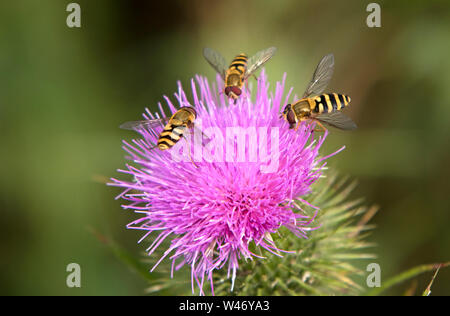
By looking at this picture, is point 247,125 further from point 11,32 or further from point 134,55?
point 11,32

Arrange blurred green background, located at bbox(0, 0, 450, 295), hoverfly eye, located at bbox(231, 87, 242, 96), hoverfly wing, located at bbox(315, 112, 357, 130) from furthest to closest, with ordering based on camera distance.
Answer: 1. blurred green background, located at bbox(0, 0, 450, 295)
2. hoverfly eye, located at bbox(231, 87, 242, 96)
3. hoverfly wing, located at bbox(315, 112, 357, 130)

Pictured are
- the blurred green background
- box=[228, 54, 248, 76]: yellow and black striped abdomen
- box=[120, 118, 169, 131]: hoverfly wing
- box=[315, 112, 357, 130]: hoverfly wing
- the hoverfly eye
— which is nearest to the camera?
box=[315, 112, 357, 130]: hoverfly wing

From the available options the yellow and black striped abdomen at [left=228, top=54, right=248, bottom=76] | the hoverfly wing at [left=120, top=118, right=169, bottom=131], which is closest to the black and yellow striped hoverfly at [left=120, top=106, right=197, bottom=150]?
the hoverfly wing at [left=120, top=118, right=169, bottom=131]

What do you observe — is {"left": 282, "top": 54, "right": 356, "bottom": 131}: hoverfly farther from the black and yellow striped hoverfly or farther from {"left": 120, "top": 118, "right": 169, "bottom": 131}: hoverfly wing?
{"left": 120, "top": 118, "right": 169, "bottom": 131}: hoverfly wing

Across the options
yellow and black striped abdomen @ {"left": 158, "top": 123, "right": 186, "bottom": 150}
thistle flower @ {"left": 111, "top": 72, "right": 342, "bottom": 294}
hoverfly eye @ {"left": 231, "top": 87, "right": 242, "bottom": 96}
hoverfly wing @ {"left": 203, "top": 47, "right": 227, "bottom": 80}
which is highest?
hoverfly wing @ {"left": 203, "top": 47, "right": 227, "bottom": 80}

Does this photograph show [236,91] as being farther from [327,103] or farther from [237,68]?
[327,103]

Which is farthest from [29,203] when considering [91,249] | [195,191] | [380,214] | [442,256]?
[442,256]

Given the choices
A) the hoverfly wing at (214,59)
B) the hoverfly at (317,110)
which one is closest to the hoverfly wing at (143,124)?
the hoverfly wing at (214,59)

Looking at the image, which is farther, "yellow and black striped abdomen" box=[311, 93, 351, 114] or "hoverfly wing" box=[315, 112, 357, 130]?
"yellow and black striped abdomen" box=[311, 93, 351, 114]
